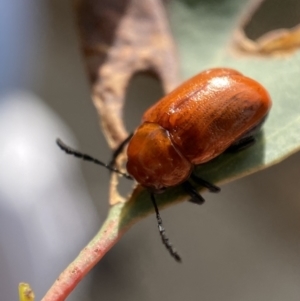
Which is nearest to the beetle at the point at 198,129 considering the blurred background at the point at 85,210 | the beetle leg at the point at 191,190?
the beetle leg at the point at 191,190

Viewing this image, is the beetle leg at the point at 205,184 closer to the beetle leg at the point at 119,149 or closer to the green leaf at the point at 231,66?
the green leaf at the point at 231,66

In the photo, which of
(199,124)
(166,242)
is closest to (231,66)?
(199,124)

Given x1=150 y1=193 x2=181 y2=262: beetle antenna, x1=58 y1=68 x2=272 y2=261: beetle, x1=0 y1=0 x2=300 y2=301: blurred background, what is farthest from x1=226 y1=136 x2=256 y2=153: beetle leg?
x1=0 y1=0 x2=300 y2=301: blurred background

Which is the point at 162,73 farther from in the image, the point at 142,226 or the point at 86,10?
the point at 142,226

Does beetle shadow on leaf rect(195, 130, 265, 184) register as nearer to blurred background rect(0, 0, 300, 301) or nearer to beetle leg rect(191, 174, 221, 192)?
beetle leg rect(191, 174, 221, 192)

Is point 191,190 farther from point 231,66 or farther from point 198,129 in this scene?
point 231,66
